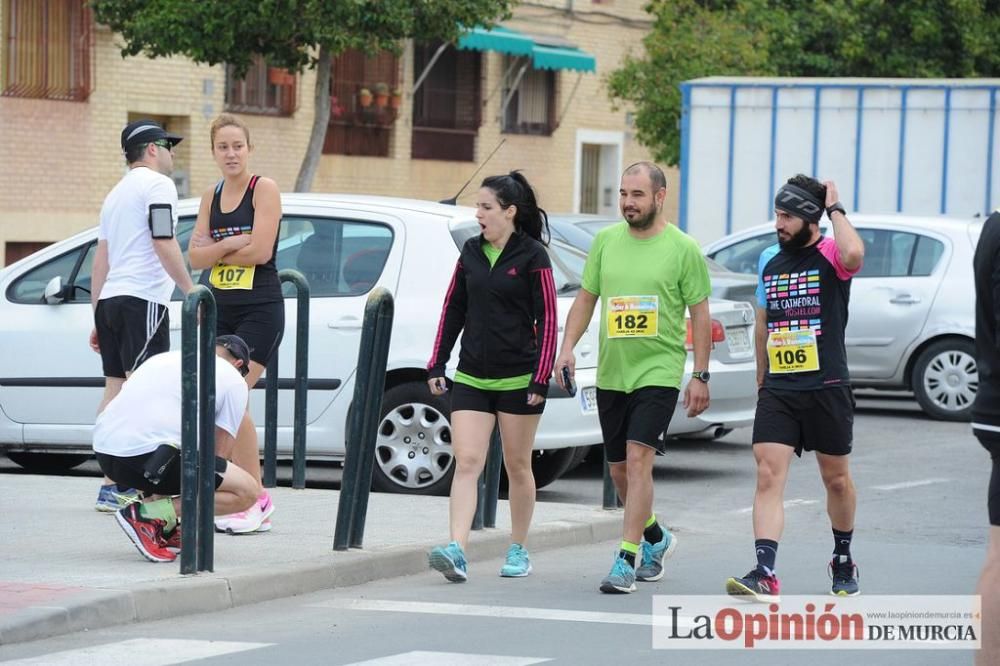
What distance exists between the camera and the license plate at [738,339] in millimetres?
12227

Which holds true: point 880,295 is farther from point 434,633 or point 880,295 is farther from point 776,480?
point 434,633

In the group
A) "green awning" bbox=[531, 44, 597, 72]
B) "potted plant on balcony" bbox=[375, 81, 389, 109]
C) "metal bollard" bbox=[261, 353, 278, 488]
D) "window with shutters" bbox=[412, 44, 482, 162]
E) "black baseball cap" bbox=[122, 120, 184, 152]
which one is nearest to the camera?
"black baseball cap" bbox=[122, 120, 184, 152]

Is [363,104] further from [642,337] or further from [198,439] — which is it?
[198,439]

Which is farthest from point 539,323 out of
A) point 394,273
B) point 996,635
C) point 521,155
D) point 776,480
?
point 521,155

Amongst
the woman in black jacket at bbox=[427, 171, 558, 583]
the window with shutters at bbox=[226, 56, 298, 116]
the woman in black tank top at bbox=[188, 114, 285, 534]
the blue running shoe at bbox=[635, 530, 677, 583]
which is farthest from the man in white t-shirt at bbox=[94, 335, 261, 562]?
the window with shutters at bbox=[226, 56, 298, 116]

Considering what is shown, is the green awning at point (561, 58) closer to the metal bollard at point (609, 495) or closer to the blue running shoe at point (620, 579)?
the metal bollard at point (609, 495)

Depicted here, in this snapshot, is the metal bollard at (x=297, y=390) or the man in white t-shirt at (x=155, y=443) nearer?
the man in white t-shirt at (x=155, y=443)

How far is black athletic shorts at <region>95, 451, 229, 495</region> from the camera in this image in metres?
8.12

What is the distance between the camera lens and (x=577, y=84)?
112ft

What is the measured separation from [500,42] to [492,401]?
73.8ft

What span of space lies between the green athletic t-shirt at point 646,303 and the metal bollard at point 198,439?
1.65 meters

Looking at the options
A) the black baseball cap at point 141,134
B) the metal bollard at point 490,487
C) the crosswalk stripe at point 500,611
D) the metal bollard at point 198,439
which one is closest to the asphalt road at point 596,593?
the crosswalk stripe at point 500,611

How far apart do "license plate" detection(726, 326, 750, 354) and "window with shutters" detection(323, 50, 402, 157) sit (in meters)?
16.7

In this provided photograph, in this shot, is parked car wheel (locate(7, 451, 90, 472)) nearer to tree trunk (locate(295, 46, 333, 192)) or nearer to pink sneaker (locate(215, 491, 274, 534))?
Result: pink sneaker (locate(215, 491, 274, 534))
